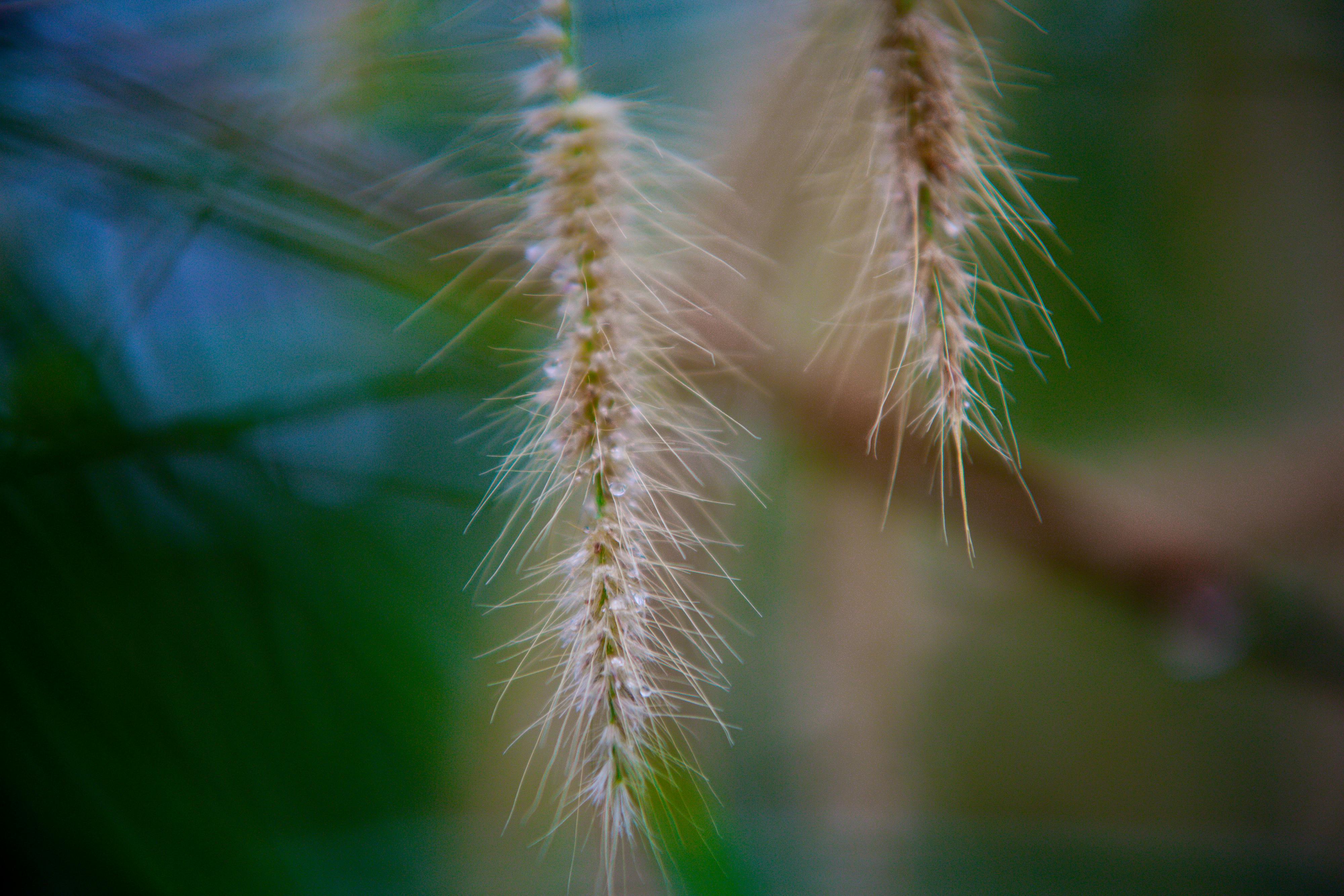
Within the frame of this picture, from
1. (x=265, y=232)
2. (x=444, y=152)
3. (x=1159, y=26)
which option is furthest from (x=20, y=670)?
(x=1159, y=26)

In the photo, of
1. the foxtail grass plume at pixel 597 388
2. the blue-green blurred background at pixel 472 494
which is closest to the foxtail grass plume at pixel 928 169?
the foxtail grass plume at pixel 597 388

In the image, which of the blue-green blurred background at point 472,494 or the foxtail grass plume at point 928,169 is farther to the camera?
the blue-green blurred background at point 472,494

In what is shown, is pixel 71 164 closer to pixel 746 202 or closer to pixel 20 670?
pixel 20 670

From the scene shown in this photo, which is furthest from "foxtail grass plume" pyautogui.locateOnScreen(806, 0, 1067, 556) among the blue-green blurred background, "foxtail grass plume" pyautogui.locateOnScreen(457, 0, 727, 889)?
the blue-green blurred background

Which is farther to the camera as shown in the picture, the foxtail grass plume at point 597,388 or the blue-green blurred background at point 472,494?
→ the blue-green blurred background at point 472,494

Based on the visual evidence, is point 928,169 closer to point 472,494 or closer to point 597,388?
point 597,388

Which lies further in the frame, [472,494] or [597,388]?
[472,494]

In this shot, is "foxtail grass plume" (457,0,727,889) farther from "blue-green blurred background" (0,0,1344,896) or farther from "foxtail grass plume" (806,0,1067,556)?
"blue-green blurred background" (0,0,1344,896)

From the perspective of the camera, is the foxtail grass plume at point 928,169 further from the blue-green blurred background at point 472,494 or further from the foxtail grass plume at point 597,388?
the blue-green blurred background at point 472,494

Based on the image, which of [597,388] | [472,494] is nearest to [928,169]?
[597,388]

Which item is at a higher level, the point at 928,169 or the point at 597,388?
the point at 928,169
